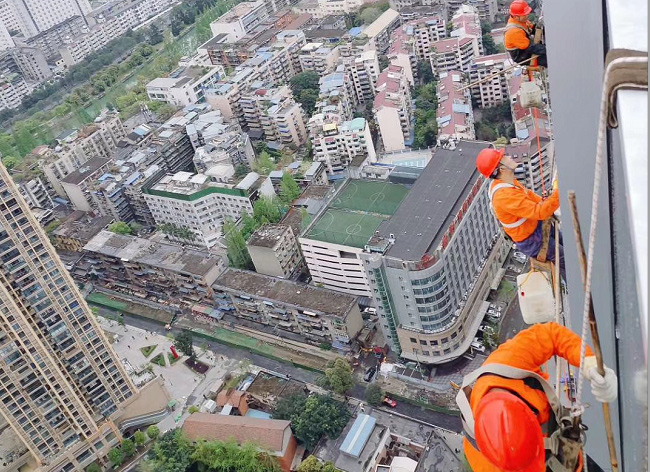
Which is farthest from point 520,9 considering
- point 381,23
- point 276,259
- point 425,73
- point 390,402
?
point 381,23

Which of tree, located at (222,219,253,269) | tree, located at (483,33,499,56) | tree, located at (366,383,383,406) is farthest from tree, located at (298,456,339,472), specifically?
tree, located at (483,33,499,56)

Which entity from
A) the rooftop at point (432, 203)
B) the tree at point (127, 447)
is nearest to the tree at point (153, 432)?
the tree at point (127, 447)

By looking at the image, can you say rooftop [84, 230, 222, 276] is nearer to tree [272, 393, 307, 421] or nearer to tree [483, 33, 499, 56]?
tree [272, 393, 307, 421]

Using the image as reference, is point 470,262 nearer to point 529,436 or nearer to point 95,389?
point 95,389

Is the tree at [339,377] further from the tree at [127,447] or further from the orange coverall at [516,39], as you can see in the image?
the orange coverall at [516,39]

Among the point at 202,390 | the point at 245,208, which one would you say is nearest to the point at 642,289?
the point at 202,390

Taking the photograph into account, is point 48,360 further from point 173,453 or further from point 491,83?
point 491,83
